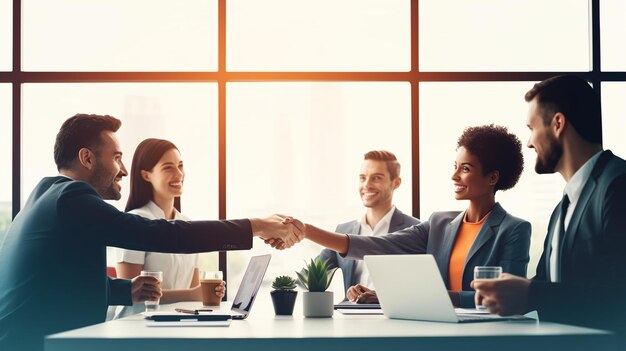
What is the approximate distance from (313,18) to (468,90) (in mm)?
1062

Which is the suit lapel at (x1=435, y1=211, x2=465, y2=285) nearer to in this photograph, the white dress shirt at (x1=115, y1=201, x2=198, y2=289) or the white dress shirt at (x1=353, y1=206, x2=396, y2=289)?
the white dress shirt at (x1=353, y1=206, x2=396, y2=289)

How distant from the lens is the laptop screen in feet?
8.86

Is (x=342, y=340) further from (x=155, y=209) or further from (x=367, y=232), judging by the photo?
(x=367, y=232)

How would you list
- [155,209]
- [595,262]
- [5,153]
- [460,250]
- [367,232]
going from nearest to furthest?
[595,262], [460,250], [155,209], [367,232], [5,153]

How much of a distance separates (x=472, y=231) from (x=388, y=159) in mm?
1231

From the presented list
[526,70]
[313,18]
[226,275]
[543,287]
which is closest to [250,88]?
[313,18]

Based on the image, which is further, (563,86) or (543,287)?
(563,86)

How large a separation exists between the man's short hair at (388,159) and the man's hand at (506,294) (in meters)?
2.46

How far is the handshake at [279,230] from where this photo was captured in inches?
124

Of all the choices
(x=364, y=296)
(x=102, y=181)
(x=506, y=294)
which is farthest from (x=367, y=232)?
(x=506, y=294)

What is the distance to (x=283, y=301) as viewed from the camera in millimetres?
2688

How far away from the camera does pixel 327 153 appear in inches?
199

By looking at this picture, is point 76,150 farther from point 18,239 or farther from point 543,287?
point 543,287

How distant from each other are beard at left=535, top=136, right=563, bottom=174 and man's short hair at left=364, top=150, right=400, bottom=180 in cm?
186
